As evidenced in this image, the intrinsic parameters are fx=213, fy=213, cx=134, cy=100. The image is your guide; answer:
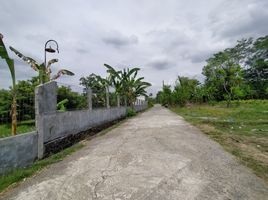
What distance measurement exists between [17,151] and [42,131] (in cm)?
102

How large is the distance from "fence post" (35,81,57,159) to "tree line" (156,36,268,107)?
27.2 meters

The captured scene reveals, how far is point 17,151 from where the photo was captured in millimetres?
4156

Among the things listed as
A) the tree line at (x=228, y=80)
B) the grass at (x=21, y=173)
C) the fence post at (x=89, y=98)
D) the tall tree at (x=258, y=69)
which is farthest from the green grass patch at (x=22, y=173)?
the tall tree at (x=258, y=69)

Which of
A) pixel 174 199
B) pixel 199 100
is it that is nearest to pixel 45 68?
pixel 174 199

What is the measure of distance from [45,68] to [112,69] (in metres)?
8.71

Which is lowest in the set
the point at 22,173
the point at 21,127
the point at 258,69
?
the point at 22,173

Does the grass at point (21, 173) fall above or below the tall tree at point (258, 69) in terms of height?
below

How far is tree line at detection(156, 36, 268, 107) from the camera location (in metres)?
31.5

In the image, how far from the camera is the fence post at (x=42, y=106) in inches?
198

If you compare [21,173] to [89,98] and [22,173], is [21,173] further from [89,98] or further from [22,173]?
[89,98]

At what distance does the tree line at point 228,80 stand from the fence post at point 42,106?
2716 cm

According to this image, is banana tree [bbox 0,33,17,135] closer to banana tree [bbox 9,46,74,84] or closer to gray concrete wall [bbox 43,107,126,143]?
gray concrete wall [bbox 43,107,126,143]

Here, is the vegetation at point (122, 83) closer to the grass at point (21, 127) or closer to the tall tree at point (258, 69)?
the grass at point (21, 127)

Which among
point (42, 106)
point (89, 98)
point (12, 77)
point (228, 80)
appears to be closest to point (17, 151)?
point (42, 106)
